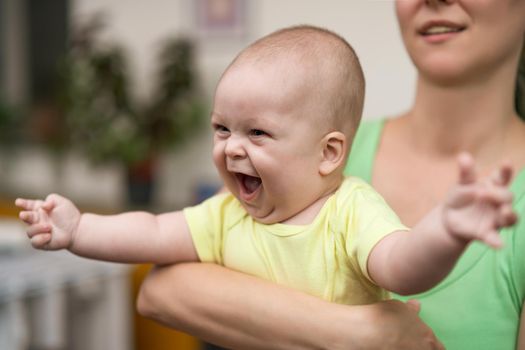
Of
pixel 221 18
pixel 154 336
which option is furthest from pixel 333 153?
pixel 221 18

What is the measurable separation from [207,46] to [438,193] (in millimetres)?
2489

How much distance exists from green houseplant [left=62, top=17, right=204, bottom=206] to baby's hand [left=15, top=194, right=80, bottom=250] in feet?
8.00

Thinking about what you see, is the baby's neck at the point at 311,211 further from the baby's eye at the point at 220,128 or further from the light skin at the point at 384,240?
the baby's eye at the point at 220,128

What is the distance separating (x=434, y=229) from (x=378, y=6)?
2.35m

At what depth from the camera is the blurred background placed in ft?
9.18

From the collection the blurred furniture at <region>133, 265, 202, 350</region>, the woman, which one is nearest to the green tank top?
the woman

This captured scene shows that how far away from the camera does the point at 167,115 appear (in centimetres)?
353

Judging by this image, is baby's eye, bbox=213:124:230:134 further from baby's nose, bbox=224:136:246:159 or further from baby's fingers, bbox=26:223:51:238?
baby's fingers, bbox=26:223:51:238

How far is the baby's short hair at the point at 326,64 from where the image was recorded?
0.98 metres

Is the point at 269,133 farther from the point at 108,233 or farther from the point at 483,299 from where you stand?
the point at 483,299

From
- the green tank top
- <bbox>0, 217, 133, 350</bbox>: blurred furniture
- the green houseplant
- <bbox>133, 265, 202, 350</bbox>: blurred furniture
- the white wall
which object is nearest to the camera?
the green tank top

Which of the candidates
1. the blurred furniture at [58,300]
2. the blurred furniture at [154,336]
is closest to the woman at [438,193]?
the blurred furniture at [58,300]

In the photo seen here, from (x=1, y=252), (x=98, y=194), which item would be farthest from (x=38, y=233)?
(x=98, y=194)

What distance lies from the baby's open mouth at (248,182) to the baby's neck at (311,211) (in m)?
0.07
